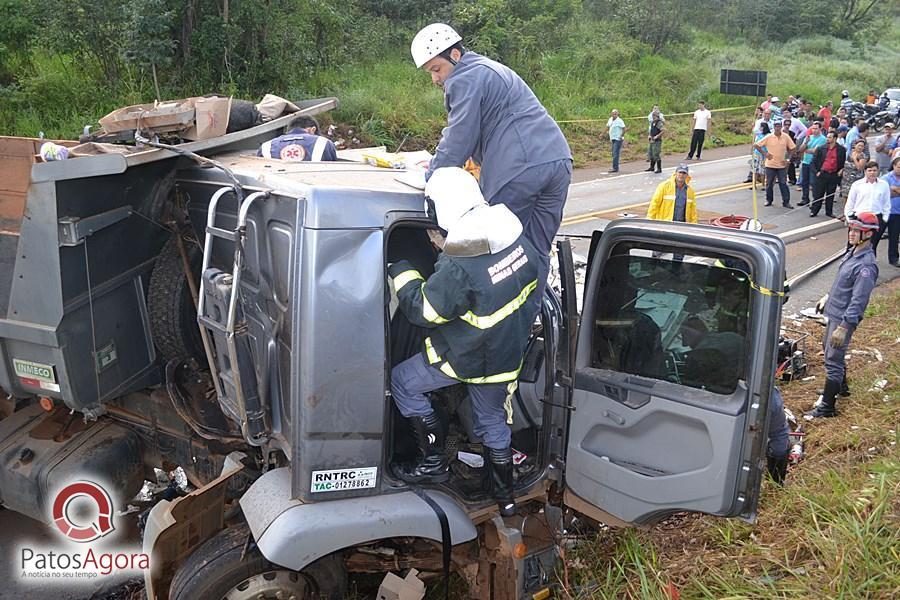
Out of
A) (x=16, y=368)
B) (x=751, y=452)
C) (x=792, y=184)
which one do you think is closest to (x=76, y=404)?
(x=16, y=368)

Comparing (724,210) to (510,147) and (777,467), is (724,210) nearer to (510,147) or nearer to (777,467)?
(777,467)

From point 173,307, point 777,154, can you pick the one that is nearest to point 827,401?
point 173,307

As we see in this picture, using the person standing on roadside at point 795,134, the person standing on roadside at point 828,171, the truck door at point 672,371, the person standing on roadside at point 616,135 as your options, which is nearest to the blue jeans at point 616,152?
the person standing on roadside at point 616,135

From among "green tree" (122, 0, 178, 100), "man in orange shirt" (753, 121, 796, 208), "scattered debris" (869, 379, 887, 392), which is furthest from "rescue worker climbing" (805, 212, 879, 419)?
"green tree" (122, 0, 178, 100)

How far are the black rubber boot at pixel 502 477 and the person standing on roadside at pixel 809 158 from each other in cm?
1396

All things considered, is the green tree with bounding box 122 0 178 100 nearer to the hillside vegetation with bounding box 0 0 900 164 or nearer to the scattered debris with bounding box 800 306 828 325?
the hillside vegetation with bounding box 0 0 900 164

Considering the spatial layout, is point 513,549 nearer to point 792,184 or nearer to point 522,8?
point 792,184

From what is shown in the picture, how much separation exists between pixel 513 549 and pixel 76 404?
218 cm

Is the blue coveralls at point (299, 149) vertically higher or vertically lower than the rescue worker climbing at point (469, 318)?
higher

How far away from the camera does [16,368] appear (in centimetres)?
377

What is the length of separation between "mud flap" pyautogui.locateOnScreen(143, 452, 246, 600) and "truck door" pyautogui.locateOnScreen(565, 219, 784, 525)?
1.58 m

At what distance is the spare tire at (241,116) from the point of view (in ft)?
16.0

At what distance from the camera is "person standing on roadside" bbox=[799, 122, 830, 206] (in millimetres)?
15172

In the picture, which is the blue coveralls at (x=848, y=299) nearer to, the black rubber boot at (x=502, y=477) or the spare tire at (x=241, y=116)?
the black rubber boot at (x=502, y=477)
